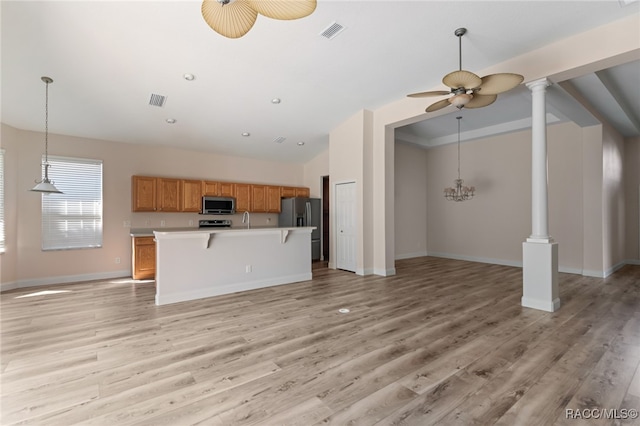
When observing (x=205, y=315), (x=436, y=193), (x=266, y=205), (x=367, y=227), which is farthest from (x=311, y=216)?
(x=205, y=315)

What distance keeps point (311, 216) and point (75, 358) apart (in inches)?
226

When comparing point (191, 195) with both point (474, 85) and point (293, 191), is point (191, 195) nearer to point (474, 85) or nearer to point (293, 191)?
point (293, 191)

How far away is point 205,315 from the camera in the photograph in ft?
12.0

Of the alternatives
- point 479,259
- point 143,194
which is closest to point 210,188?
point 143,194

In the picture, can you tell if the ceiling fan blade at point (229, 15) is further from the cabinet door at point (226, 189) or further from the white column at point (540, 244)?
the cabinet door at point (226, 189)

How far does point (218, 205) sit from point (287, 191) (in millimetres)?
1955

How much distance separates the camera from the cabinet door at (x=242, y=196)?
7336 millimetres

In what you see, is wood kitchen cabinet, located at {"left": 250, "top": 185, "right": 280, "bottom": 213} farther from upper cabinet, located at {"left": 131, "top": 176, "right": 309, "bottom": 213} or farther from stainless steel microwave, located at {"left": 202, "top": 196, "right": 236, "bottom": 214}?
stainless steel microwave, located at {"left": 202, "top": 196, "right": 236, "bottom": 214}

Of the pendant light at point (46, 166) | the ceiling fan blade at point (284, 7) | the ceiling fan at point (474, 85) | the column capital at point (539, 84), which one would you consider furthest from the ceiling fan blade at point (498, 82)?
the pendant light at point (46, 166)

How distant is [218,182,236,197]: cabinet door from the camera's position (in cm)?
707

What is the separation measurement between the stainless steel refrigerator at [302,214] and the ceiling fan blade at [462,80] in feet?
16.6

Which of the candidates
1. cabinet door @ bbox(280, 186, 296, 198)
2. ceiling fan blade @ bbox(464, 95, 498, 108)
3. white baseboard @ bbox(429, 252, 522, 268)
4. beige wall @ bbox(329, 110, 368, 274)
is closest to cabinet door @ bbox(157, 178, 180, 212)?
cabinet door @ bbox(280, 186, 296, 198)

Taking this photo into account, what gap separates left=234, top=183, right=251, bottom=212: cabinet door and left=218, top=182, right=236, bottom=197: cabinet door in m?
0.08

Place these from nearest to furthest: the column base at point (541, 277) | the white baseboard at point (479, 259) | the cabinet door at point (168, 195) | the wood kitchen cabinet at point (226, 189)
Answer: the column base at point (541, 277) → the cabinet door at point (168, 195) → the white baseboard at point (479, 259) → the wood kitchen cabinet at point (226, 189)
